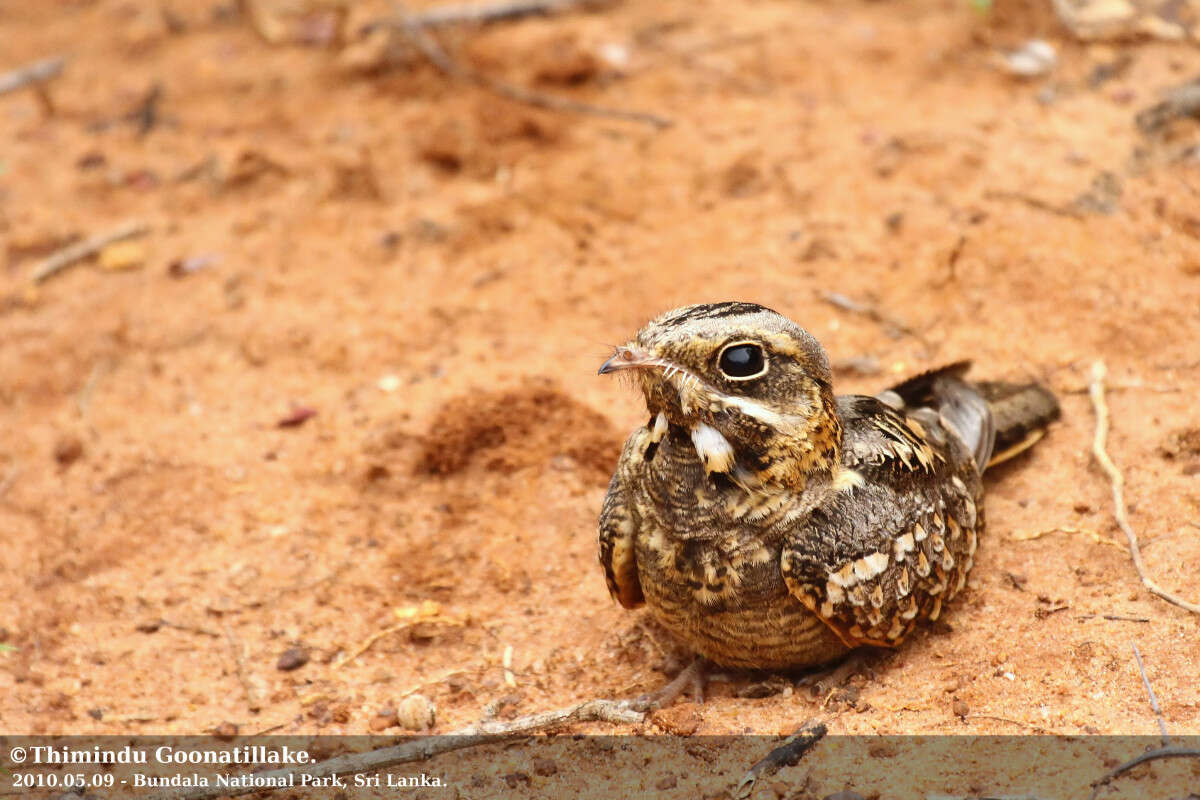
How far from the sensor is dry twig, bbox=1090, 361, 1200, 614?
3.75 m

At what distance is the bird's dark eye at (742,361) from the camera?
339 cm

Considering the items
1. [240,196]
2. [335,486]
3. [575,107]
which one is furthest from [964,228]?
[240,196]

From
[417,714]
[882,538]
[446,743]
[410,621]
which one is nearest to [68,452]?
[410,621]

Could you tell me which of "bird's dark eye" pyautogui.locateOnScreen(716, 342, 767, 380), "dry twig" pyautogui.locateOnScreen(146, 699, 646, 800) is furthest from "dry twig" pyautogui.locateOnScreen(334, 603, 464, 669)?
"bird's dark eye" pyautogui.locateOnScreen(716, 342, 767, 380)

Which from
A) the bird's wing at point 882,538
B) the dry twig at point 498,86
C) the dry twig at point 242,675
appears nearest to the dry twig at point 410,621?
the dry twig at point 242,675

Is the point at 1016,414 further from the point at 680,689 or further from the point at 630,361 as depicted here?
the point at 630,361

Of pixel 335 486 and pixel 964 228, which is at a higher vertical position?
pixel 964 228

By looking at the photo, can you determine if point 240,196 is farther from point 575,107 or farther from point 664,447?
point 664,447

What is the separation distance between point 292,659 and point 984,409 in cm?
272

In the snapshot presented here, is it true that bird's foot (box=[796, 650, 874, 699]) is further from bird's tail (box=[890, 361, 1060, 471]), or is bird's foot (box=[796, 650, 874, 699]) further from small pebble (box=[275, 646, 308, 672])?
small pebble (box=[275, 646, 308, 672])

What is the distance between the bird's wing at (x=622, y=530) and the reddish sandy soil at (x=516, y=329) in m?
0.40

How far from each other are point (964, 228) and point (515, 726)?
3.52 m

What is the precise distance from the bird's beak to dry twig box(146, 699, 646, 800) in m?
1.13

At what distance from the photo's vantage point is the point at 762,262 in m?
5.95
